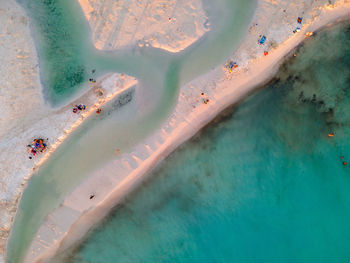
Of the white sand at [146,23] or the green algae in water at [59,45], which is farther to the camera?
the green algae in water at [59,45]

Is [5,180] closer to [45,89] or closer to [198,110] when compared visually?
[45,89]

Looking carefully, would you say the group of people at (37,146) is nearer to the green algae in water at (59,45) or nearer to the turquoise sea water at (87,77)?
the turquoise sea water at (87,77)

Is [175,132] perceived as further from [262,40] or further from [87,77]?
[262,40]

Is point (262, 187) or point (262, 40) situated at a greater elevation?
point (262, 40)

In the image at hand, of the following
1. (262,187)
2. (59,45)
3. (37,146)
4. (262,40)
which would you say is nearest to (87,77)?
(59,45)

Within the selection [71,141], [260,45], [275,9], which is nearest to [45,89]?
[71,141]

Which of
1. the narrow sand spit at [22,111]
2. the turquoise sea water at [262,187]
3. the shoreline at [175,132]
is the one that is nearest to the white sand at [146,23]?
the narrow sand spit at [22,111]
